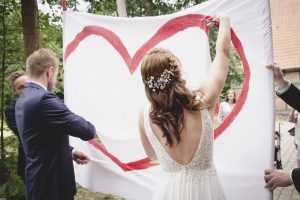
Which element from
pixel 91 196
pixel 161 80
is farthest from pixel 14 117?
pixel 91 196

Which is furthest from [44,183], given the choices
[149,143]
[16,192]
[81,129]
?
[16,192]

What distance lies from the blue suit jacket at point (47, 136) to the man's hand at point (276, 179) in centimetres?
143

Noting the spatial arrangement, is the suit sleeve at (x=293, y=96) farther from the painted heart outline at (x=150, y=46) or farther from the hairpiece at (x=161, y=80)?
the hairpiece at (x=161, y=80)

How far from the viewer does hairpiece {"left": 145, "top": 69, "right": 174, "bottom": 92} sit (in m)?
1.92

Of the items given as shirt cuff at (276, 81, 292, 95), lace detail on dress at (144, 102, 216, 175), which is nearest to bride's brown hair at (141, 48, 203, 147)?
lace detail on dress at (144, 102, 216, 175)

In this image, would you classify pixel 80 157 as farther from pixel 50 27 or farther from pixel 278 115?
pixel 278 115

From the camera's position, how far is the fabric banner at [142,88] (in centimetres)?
250

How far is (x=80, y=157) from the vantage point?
3254 millimetres

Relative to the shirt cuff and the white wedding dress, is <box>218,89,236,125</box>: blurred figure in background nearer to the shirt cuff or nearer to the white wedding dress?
the shirt cuff

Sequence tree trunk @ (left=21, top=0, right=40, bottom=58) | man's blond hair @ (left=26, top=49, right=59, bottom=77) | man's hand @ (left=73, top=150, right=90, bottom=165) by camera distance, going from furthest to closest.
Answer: tree trunk @ (left=21, top=0, right=40, bottom=58) → man's hand @ (left=73, top=150, right=90, bottom=165) → man's blond hair @ (left=26, top=49, right=59, bottom=77)

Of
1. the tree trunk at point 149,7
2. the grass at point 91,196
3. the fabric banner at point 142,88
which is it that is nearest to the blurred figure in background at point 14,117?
the fabric banner at point 142,88

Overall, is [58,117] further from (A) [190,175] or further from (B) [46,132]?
(A) [190,175]

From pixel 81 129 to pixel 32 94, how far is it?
1.61ft

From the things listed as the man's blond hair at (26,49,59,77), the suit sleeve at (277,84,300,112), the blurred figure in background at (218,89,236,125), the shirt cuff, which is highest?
the man's blond hair at (26,49,59,77)
